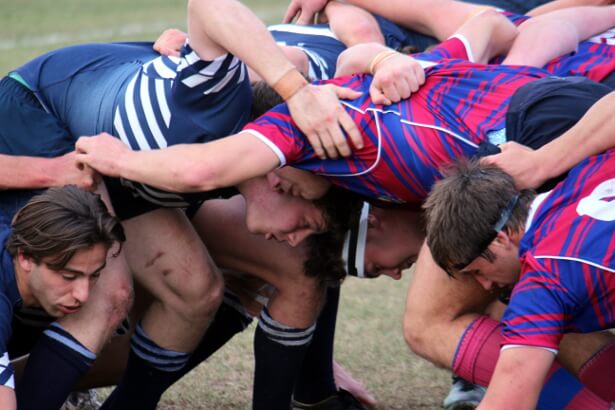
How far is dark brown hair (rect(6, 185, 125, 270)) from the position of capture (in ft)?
10.8

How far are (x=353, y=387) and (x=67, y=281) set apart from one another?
1.42 m

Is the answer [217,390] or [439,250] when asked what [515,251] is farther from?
[217,390]

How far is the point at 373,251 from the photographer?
12.9 feet

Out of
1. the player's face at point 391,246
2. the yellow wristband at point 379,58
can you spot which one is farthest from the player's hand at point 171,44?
the player's face at point 391,246

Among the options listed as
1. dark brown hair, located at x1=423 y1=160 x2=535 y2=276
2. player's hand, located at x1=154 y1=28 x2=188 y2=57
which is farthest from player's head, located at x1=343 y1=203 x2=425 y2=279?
player's hand, located at x1=154 y1=28 x2=188 y2=57

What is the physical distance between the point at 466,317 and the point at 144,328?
114 centimetres

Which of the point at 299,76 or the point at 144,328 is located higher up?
the point at 299,76

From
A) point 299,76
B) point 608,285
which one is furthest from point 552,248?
point 299,76

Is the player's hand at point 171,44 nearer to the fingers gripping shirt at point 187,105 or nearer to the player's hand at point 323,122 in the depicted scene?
the fingers gripping shirt at point 187,105

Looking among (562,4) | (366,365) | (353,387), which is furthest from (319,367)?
(562,4)

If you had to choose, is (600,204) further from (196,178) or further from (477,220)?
(196,178)

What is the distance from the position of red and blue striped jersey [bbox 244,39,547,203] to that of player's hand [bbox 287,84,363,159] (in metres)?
0.04

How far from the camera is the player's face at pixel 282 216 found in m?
3.71

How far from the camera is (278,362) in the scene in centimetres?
391
